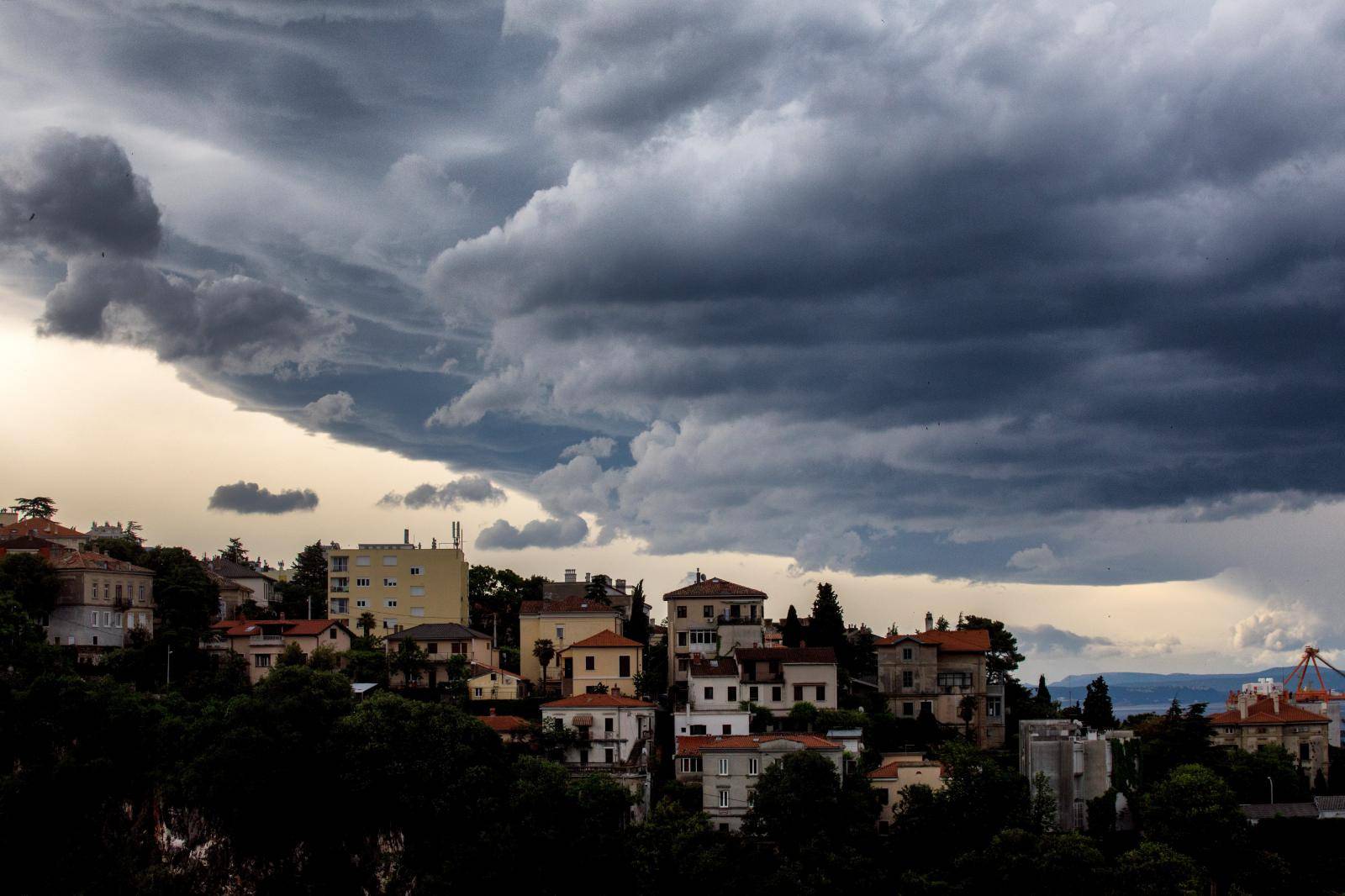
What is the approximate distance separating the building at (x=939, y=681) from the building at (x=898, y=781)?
39.9 ft

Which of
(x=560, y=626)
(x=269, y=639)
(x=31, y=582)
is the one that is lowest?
(x=269, y=639)

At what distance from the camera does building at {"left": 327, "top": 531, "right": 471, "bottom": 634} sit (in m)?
100

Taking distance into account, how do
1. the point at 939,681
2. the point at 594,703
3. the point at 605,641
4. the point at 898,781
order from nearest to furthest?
the point at 898,781
the point at 594,703
the point at 605,641
the point at 939,681

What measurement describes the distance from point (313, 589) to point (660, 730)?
4807 cm

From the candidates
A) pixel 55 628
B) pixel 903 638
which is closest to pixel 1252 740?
pixel 903 638

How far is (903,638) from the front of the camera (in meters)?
83.1

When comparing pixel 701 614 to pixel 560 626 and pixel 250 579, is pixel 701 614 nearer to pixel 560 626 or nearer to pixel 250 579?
pixel 560 626

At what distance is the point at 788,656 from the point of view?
3081 inches

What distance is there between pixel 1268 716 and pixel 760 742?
1916 inches

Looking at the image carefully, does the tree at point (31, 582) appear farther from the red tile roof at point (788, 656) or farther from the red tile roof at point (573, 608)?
→ the red tile roof at point (788, 656)

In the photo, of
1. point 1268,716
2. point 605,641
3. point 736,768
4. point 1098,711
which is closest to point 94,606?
point 605,641

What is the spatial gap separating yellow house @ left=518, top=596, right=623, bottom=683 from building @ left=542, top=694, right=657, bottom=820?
652 inches

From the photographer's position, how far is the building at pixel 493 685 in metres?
85.1

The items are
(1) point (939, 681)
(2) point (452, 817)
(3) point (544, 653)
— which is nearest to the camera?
(2) point (452, 817)
